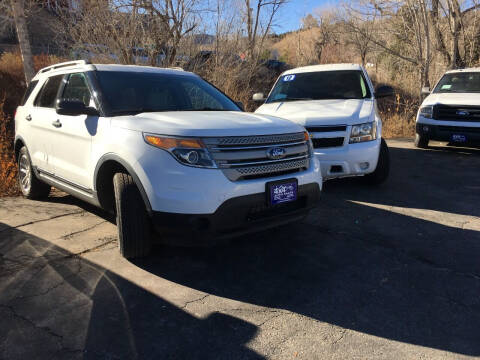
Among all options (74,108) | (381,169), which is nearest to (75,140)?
(74,108)

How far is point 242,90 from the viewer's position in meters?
11.4

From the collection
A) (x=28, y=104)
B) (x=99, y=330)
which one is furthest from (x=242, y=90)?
A: (x=99, y=330)

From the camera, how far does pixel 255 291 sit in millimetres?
2736

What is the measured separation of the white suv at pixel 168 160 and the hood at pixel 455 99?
5.74 meters

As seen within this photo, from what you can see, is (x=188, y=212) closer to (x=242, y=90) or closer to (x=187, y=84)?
(x=187, y=84)

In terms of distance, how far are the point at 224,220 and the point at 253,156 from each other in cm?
53

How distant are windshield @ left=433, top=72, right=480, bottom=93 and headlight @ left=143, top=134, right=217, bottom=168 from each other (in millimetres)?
7839

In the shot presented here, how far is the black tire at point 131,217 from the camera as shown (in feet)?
9.54

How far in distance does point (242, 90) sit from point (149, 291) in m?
9.35

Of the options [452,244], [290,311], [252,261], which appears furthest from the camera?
[452,244]

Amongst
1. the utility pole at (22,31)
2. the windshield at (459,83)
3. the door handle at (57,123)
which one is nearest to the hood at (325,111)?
the door handle at (57,123)

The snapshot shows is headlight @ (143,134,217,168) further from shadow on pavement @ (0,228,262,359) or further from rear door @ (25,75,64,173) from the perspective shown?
rear door @ (25,75,64,173)

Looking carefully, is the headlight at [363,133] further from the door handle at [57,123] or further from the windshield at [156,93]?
the door handle at [57,123]

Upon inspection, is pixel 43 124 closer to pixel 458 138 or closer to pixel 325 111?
pixel 325 111
